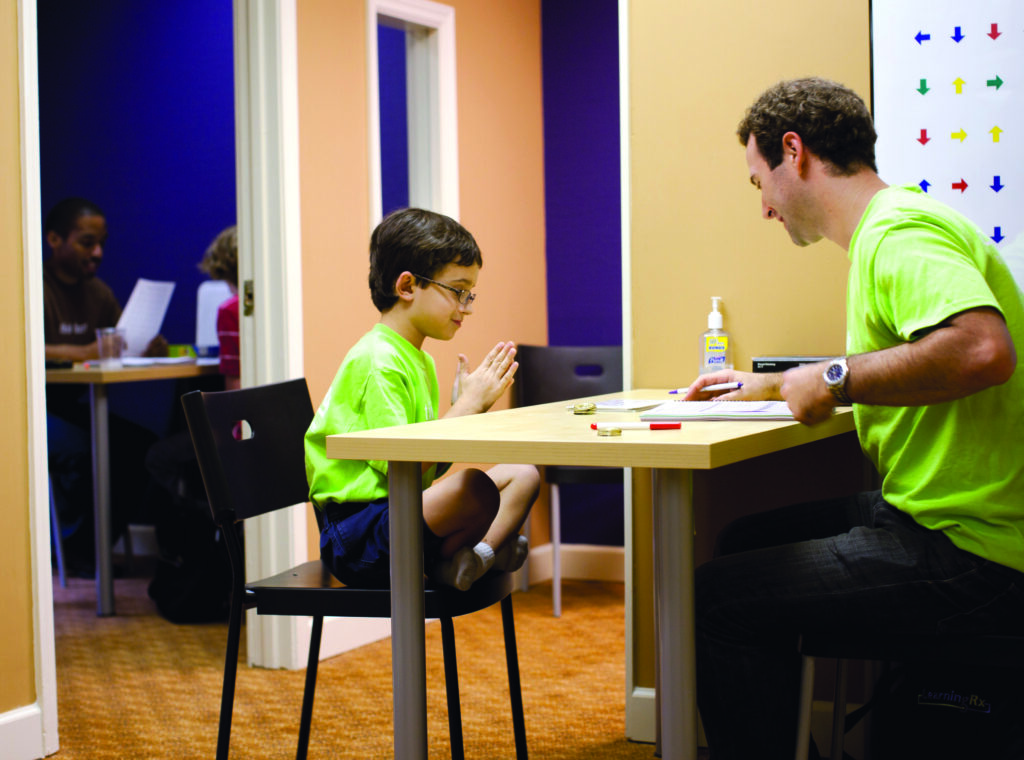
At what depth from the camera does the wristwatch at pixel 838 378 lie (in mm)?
1373

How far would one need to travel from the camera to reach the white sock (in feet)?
5.89

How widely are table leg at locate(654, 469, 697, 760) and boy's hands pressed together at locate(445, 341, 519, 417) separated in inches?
20.9

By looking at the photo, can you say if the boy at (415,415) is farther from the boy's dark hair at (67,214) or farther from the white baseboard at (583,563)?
the boy's dark hair at (67,214)

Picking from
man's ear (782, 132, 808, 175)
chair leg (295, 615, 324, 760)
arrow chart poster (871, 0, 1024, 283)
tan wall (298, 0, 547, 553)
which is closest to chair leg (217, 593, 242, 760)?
chair leg (295, 615, 324, 760)

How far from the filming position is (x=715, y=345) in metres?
2.21

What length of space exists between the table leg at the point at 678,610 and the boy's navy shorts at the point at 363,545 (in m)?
0.43

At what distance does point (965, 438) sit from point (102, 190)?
4196 mm

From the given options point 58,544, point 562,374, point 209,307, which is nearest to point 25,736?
point 58,544

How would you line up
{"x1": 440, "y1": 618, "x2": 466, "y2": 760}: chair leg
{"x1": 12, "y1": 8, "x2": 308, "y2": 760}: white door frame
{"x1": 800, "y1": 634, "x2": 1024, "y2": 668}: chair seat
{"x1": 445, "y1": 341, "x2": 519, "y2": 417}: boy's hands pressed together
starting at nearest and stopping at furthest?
{"x1": 800, "y1": 634, "x2": 1024, "y2": 668}: chair seat → {"x1": 440, "y1": 618, "x2": 466, "y2": 760}: chair leg → {"x1": 445, "y1": 341, "x2": 519, "y2": 417}: boy's hands pressed together → {"x1": 12, "y1": 8, "x2": 308, "y2": 760}: white door frame

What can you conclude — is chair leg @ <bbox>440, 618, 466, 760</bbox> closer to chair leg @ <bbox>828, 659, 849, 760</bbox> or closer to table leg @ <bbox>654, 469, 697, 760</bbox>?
table leg @ <bbox>654, 469, 697, 760</bbox>

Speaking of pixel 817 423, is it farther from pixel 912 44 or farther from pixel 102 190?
pixel 102 190

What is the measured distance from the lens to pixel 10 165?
227 cm

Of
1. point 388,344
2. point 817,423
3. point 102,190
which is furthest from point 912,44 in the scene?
point 102,190

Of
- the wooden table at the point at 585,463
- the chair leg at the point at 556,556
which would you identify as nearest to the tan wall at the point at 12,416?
the wooden table at the point at 585,463
